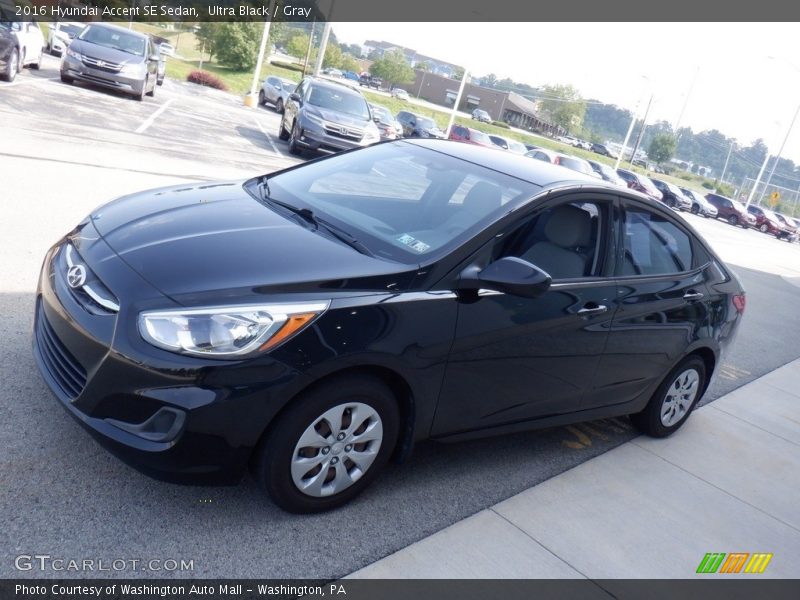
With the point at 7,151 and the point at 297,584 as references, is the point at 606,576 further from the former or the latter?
the point at 7,151

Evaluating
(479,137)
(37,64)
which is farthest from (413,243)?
(479,137)

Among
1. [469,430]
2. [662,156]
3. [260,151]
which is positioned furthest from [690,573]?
[662,156]

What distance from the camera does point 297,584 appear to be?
2943 mm

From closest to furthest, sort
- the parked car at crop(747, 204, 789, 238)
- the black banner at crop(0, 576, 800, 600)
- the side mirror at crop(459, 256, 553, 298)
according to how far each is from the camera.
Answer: the black banner at crop(0, 576, 800, 600)
the side mirror at crop(459, 256, 553, 298)
the parked car at crop(747, 204, 789, 238)

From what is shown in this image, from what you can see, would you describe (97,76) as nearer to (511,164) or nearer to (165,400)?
(511,164)

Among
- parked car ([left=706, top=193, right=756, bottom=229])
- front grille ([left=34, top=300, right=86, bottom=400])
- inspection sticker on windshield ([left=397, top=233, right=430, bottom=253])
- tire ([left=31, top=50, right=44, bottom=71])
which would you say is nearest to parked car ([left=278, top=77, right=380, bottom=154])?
tire ([left=31, top=50, right=44, bottom=71])

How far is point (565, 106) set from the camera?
12194 cm

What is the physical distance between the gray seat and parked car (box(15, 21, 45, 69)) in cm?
1464

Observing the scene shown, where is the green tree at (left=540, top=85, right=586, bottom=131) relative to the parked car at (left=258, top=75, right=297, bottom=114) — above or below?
above

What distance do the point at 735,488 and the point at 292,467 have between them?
3.25 metres

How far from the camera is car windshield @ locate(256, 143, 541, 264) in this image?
3721 millimetres

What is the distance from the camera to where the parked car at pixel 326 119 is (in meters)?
17.2

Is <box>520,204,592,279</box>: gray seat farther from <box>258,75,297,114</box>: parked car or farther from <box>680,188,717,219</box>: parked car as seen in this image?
<box>680,188,717,219</box>: parked car

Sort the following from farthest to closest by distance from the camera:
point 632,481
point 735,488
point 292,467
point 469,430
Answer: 1. point 735,488
2. point 632,481
3. point 469,430
4. point 292,467
